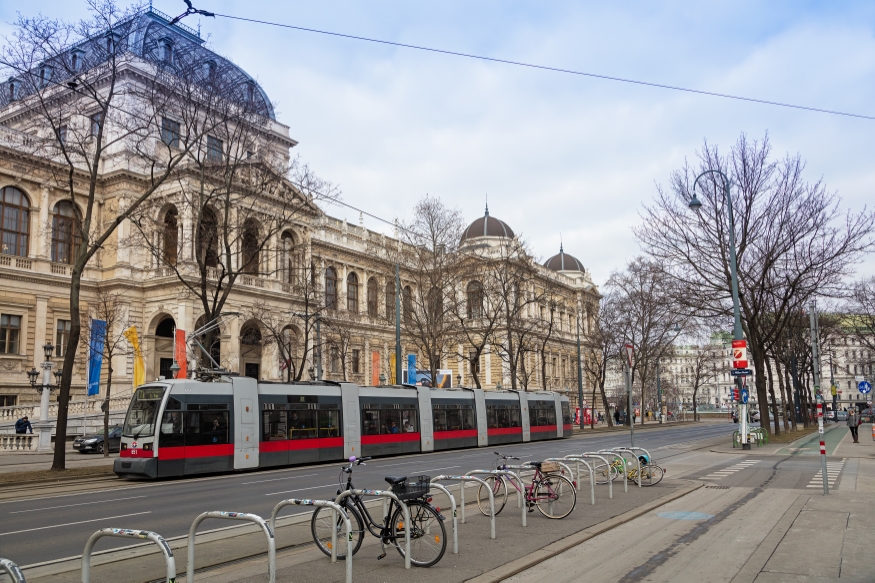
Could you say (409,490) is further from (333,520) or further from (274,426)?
(274,426)

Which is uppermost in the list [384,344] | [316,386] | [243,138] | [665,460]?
[243,138]

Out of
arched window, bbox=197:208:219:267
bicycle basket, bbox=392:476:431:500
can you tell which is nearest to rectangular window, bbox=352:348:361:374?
arched window, bbox=197:208:219:267

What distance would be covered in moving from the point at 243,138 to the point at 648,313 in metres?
36.2

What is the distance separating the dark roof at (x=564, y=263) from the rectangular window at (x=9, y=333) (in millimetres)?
81025

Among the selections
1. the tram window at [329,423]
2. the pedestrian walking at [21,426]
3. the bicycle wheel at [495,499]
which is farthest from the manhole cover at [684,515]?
the pedestrian walking at [21,426]

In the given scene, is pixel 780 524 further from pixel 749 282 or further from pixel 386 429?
pixel 749 282

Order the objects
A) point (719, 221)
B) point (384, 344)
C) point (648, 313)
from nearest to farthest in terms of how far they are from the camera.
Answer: point (719, 221)
point (648, 313)
point (384, 344)

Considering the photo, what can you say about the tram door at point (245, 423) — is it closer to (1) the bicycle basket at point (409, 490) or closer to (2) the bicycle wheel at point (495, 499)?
(2) the bicycle wheel at point (495, 499)

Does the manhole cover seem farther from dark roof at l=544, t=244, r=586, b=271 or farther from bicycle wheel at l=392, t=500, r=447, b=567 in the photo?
dark roof at l=544, t=244, r=586, b=271

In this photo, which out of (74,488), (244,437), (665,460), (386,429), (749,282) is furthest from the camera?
(749,282)

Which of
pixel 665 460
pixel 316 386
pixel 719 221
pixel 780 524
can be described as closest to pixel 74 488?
pixel 316 386

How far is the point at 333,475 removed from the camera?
21.0 metres

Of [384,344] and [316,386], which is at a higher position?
[384,344]

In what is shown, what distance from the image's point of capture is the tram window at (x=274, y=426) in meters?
24.2
